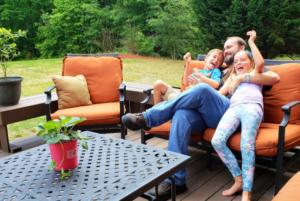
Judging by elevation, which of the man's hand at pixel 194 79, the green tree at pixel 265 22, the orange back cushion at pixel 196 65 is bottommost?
the man's hand at pixel 194 79

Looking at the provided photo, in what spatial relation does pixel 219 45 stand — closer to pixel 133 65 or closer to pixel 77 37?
pixel 133 65

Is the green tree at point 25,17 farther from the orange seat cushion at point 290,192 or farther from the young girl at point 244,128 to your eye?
the orange seat cushion at point 290,192

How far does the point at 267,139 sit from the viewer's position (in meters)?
1.80

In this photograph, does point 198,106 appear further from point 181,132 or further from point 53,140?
point 53,140

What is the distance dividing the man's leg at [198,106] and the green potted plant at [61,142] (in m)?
0.86

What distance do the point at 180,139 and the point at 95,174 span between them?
2.57 feet

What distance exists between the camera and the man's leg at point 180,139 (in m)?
1.92

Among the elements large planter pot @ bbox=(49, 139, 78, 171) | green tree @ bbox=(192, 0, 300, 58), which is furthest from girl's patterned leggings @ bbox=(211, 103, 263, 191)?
green tree @ bbox=(192, 0, 300, 58)

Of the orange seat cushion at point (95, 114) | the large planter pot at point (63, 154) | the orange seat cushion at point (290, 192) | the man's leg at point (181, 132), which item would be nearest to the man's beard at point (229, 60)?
the man's leg at point (181, 132)

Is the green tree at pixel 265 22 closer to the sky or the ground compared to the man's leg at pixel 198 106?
closer to the sky

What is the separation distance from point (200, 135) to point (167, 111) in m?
0.34

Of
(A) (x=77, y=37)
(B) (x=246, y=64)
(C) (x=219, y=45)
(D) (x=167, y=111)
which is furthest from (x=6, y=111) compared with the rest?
(A) (x=77, y=37)

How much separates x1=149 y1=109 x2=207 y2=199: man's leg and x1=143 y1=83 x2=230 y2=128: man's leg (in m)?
0.07

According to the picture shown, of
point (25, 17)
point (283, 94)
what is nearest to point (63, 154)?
point (283, 94)
